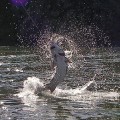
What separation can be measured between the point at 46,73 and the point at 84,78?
3.80 metres

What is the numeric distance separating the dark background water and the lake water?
118 ft

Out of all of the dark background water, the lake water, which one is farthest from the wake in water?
the dark background water

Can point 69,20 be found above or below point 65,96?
above

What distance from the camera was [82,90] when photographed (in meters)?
23.6

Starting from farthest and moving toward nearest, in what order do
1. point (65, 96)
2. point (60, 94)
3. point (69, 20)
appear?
point (69, 20) → point (60, 94) → point (65, 96)

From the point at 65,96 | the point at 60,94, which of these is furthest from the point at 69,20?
the point at 65,96

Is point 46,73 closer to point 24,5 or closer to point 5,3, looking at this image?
point 24,5

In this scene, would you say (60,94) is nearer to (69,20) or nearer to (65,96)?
(65,96)

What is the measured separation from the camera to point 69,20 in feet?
Answer: 239

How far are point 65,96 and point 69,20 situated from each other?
5175cm

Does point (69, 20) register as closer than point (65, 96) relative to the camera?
No

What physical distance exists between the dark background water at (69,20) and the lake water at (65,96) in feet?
118

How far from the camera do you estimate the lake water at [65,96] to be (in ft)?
57.5

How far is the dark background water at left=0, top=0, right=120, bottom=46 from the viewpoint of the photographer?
70.6 meters
